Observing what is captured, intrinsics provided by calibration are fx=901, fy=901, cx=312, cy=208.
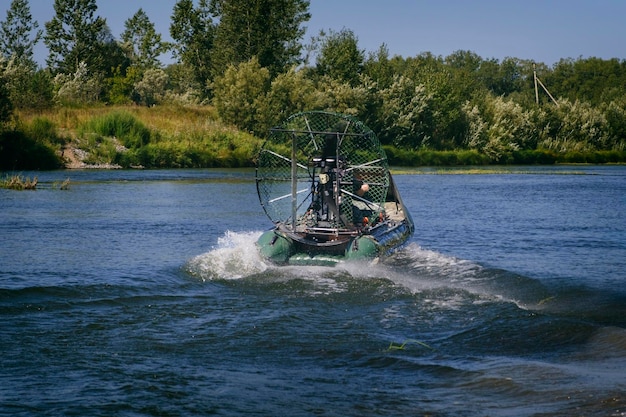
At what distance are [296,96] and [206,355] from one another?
183ft

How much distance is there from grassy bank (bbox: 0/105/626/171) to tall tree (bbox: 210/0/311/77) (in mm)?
12108

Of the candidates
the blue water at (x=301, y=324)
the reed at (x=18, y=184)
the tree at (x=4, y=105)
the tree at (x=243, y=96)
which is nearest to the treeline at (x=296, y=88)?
the tree at (x=243, y=96)

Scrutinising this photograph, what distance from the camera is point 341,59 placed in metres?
80.7

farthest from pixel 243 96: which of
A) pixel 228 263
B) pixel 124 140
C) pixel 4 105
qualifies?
pixel 228 263

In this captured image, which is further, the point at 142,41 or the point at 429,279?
the point at 142,41

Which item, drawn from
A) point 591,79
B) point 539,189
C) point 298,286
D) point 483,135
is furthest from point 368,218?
point 591,79

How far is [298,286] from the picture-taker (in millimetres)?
16328

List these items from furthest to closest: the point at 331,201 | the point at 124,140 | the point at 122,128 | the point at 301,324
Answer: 1. the point at 122,128
2. the point at 124,140
3. the point at 331,201
4. the point at 301,324

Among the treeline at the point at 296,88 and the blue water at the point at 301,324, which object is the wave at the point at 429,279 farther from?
the treeline at the point at 296,88

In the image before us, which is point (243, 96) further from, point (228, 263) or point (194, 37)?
point (228, 263)

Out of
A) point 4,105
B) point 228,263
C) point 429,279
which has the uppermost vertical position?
point 4,105

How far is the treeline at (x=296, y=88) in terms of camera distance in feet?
224

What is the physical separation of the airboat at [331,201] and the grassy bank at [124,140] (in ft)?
108

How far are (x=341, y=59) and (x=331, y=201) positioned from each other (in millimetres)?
64131
